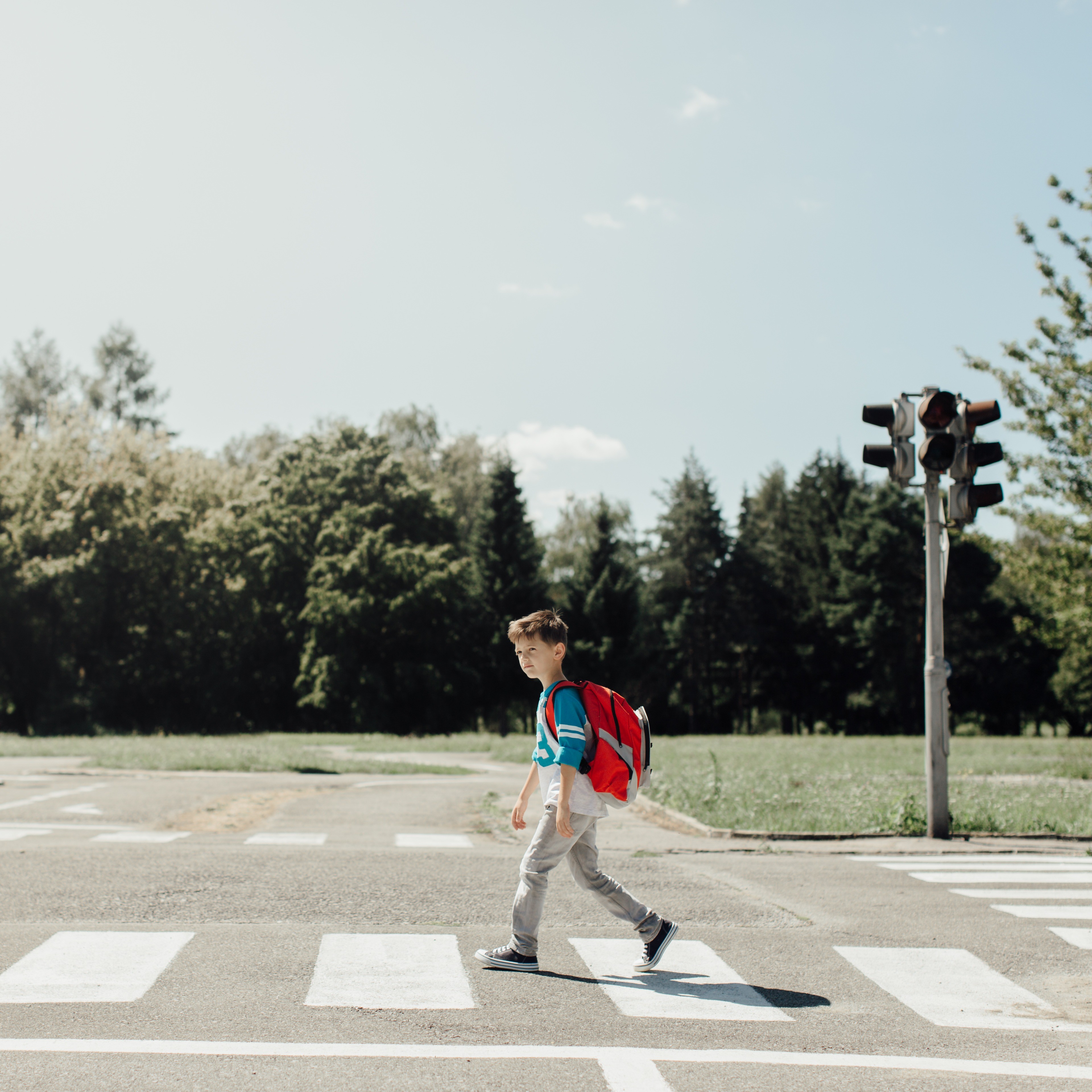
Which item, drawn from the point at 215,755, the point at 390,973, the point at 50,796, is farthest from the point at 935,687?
the point at 215,755

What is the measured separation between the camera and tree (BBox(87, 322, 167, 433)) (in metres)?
60.5

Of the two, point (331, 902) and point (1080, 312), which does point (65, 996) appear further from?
point (1080, 312)

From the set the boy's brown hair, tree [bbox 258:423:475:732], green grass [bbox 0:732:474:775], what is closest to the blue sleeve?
the boy's brown hair

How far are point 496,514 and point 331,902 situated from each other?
165 feet

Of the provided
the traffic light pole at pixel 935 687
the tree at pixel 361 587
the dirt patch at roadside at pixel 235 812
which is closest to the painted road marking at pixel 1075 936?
the traffic light pole at pixel 935 687

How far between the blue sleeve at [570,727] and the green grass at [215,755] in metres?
16.9

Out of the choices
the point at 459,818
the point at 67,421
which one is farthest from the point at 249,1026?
the point at 67,421

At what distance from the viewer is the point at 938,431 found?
11477 mm

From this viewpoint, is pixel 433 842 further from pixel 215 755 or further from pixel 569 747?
pixel 215 755

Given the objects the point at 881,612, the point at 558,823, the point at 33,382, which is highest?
the point at 33,382

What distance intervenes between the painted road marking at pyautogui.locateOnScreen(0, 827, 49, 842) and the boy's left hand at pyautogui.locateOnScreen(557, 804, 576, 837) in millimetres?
6865

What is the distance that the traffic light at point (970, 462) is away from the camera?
11.4 meters

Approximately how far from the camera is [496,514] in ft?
189

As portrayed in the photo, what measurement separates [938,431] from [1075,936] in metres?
5.69
